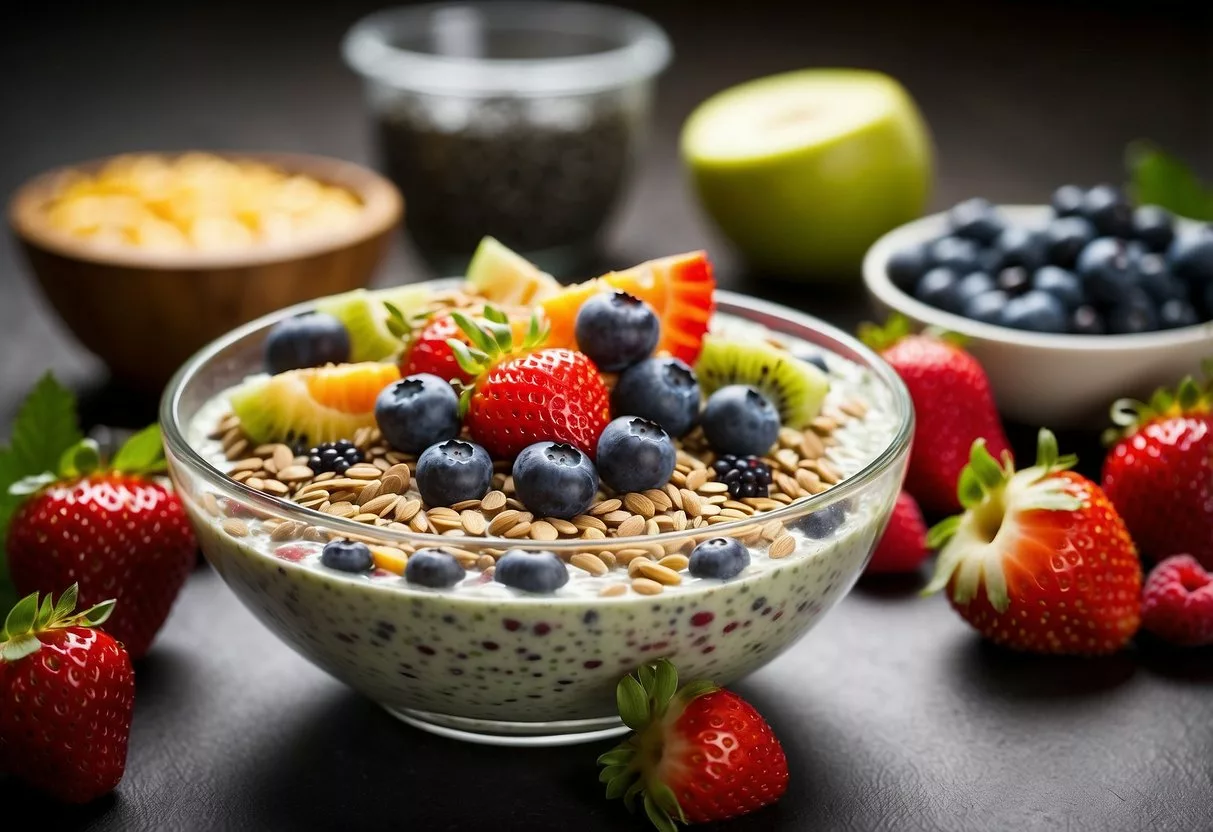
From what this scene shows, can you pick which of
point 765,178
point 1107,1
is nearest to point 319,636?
point 765,178

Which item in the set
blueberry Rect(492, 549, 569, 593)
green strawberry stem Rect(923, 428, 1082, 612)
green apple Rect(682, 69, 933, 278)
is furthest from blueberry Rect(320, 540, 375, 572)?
green apple Rect(682, 69, 933, 278)

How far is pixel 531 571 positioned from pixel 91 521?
1.70ft

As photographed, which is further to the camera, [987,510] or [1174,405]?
[1174,405]

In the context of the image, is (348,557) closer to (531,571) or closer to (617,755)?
(531,571)

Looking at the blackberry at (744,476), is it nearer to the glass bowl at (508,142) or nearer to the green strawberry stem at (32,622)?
the green strawberry stem at (32,622)

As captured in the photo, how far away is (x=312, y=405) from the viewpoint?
4.68 feet

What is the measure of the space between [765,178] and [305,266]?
816 mm

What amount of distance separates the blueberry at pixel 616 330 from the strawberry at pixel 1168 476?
0.60 m

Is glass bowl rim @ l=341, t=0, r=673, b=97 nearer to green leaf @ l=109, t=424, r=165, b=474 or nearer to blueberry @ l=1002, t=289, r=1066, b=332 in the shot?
blueberry @ l=1002, t=289, r=1066, b=332

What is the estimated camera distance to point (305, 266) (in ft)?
6.74

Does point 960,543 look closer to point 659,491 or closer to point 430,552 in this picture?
point 659,491

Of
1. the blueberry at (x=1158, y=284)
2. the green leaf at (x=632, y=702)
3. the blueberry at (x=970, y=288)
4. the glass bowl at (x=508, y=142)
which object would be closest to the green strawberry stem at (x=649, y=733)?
the green leaf at (x=632, y=702)

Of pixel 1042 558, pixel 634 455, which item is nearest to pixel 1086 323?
pixel 1042 558

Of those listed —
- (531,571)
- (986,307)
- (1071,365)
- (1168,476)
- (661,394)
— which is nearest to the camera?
(531,571)
